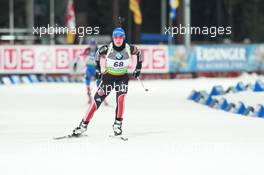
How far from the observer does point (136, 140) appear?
13.7 meters

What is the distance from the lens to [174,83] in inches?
1312

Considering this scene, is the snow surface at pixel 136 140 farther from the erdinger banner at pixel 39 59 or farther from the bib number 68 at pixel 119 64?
the erdinger banner at pixel 39 59

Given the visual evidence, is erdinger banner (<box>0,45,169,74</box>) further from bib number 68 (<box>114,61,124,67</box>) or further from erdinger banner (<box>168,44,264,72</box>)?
bib number 68 (<box>114,61,124,67</box>)

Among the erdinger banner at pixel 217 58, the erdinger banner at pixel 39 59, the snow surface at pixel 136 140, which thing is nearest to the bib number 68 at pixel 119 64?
the snow surface at pixel 136 140

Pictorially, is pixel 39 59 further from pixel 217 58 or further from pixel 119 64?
pixel 119 64

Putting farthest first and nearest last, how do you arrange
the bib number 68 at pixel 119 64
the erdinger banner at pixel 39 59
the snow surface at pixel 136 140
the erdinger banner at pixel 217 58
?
the erdinger banner at pixel 217 58
the erdinger banner at pixel 39 59
the bib number 68 at pixel 119 64
the snow surface at pixel 136 140

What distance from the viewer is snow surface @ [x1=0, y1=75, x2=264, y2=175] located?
10344 millimetres

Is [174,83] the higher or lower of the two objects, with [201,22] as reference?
lower

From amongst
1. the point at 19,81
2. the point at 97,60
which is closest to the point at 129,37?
the point at 19,81

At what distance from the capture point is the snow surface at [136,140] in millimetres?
10344

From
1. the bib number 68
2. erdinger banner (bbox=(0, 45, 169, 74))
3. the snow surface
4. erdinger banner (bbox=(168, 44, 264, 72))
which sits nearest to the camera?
the snow surface

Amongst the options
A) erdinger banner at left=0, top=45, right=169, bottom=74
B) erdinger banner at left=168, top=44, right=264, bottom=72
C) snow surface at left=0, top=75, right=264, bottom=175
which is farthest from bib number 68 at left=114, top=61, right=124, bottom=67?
erdinger banner at left=168, top=44, right=264, bottom=72

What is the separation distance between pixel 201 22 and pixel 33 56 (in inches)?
1258

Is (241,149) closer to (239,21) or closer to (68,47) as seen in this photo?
(68,47)
